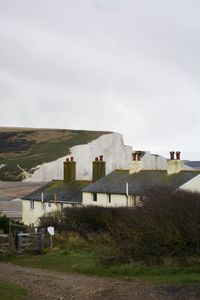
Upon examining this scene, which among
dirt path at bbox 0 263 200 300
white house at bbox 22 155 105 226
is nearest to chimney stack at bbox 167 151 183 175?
white house at bbox 22 155 105 226

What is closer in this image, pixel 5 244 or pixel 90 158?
pixel 5 244

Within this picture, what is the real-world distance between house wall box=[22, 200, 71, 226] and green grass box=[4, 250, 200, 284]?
16.1 meters

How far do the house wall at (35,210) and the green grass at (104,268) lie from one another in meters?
16.1

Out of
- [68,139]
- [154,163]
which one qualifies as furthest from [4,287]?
[68,139]

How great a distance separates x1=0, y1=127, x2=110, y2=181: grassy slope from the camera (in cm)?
9181

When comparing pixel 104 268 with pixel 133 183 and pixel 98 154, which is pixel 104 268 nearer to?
pixel 133 183

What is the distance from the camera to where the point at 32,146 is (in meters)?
112

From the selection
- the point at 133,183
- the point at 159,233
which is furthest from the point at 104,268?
the point at 133,183

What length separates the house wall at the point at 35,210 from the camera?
46.1m

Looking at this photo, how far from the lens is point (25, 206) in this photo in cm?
5091

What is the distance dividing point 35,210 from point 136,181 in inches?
423

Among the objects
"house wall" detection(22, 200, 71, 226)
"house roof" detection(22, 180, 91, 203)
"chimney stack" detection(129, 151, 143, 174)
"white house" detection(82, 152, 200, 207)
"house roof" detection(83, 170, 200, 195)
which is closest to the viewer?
"white house" detection(82, 152, 200, 207)

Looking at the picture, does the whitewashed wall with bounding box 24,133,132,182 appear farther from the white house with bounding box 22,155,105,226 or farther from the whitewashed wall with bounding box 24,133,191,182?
the white house with bounding box 22,155,105,226

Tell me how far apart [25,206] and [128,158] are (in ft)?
195
